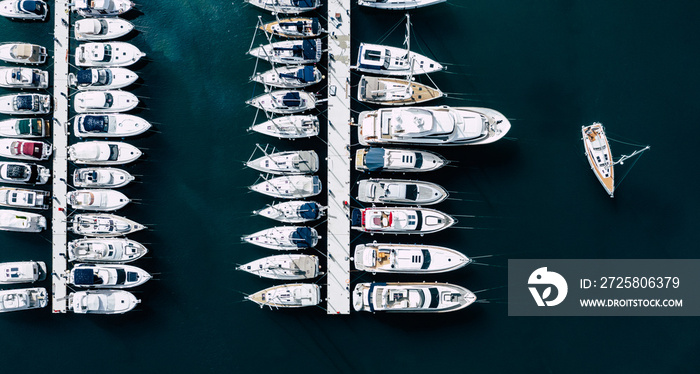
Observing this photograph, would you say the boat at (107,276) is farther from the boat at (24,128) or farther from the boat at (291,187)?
the boat at (291,187)

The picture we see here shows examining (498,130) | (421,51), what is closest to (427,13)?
(421,51)

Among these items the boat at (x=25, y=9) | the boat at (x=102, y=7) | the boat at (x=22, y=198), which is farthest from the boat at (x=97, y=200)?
the boat at (x=25, y=9)

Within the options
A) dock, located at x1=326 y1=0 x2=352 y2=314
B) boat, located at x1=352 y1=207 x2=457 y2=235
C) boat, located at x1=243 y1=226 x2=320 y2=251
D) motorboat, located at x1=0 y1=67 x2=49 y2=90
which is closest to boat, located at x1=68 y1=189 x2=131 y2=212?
motorboat, located at x1=0 y1=67 x2=49 y2=90

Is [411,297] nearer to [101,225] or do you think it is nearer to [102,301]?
[102,301]

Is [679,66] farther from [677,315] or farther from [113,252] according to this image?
[113,252]

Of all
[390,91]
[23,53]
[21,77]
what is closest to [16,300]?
[21,77]
